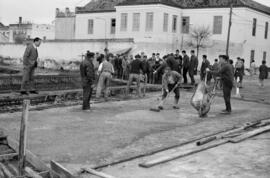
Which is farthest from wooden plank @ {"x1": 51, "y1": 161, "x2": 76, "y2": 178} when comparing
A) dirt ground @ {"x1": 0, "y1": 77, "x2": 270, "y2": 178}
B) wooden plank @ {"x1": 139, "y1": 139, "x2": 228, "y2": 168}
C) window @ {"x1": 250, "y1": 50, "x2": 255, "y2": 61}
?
window @ {"x1": 250, "y1": 50, "x2": 255, "y2": 61}

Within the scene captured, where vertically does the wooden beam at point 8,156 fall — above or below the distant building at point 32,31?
below

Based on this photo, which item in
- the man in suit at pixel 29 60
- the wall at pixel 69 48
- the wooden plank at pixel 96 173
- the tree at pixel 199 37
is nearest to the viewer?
the wooden plank at pixel 96 173

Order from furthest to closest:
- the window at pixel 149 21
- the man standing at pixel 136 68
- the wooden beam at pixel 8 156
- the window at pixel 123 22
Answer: the window at pixel 123 22, the window at pixel 149 21, the man standing at pixel 136 68, the wooden beam at pixel 8 156

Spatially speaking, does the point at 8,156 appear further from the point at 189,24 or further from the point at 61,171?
the point at 189,24

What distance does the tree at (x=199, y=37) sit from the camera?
1591 inches

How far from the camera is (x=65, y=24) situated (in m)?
51.4

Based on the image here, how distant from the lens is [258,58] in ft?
142

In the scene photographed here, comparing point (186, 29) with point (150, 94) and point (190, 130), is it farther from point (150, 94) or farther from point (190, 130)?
point (190, 130)

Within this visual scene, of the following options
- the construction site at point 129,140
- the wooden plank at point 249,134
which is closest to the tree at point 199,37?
the construction site at point 129,140

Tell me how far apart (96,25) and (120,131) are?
3653 centimetres

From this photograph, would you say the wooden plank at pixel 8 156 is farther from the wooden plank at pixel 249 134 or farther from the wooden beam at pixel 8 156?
the wooden plank at pixel 249 134

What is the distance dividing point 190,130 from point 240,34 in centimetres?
3035

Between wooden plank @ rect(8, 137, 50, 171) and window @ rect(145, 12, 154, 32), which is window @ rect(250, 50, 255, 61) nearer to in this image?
window @ rect(145, 12, 154, 32)

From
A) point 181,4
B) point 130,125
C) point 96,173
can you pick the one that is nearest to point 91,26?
point 181,4
